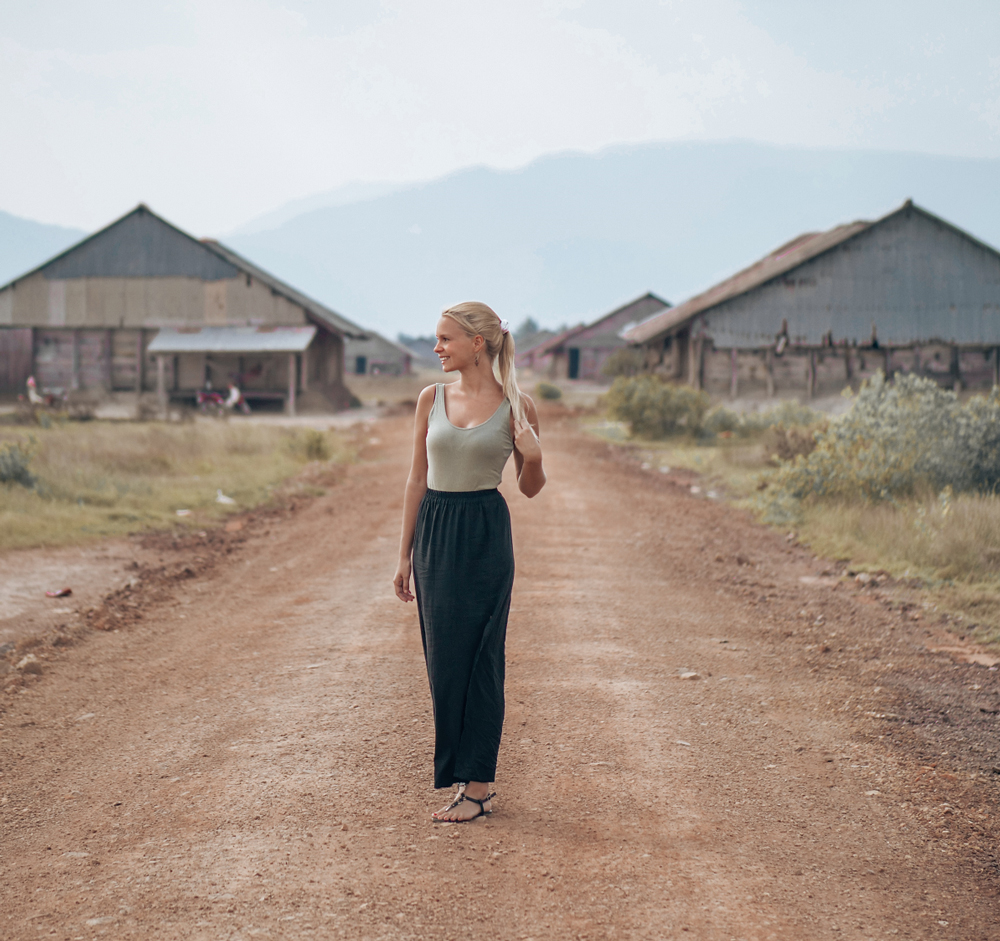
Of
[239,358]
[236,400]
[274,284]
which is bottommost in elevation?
[236,400]

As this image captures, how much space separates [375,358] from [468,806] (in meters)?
63.3

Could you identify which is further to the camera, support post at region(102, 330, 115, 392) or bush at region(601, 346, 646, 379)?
bush at region(601, 346, 646, 379)

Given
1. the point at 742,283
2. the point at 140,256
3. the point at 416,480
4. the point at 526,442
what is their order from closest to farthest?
the point at 526,442
the point at 416,480
the point at 742,283
the point at 140,256

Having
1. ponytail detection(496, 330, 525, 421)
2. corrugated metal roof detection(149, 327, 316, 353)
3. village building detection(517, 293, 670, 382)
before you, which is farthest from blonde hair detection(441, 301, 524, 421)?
village building detection(517, 293, 670, 382)

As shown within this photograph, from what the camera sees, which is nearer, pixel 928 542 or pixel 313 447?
pixel 928 542

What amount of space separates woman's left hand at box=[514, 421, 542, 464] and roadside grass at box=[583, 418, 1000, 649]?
4013 millimetres

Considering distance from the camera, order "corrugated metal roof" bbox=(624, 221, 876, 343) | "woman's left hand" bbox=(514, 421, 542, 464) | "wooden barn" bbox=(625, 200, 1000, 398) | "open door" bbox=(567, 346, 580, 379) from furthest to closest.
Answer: "open door" bbox=(567, 346, 580, 379), "wooden barn" bbox=(625, 200, 1000, 398), "corrugated metal roof" bbox=(624, 221, 876, 343), "woman's left hand" bbox=(514, 421, 542, 464)

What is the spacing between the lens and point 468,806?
3172 millimetres

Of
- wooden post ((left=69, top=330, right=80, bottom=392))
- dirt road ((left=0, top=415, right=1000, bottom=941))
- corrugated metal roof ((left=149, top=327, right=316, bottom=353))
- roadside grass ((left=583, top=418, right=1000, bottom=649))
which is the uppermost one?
corrugated metal roof ((left=149, top=327, right=316, bottom=353))

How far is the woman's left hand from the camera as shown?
3.14 m

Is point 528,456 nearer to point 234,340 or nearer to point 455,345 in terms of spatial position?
point 455,345

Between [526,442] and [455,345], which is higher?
[455,345]

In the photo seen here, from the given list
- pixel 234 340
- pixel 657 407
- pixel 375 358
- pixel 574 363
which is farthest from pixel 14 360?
pixel 375 358

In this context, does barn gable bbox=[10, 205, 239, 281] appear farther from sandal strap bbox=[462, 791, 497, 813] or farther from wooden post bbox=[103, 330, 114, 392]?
sandal strap bbox=[462, 791, 497, 813]
